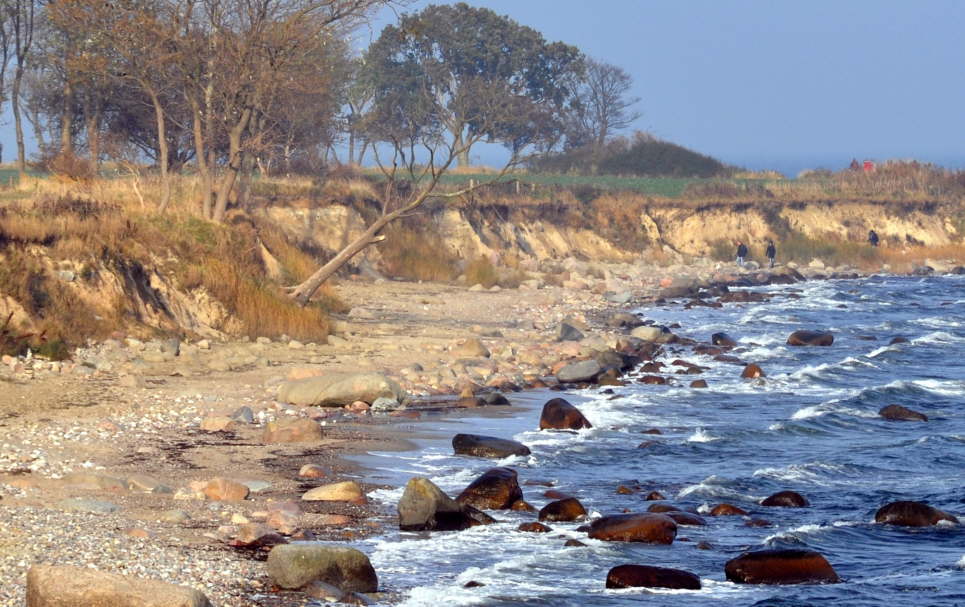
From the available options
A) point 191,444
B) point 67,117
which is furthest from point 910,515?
point 67,117

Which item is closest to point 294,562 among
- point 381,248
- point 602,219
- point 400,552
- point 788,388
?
point 400,552

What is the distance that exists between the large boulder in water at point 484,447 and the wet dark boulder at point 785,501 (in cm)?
319

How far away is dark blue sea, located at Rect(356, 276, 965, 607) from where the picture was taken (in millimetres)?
10078

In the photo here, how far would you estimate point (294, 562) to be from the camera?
9.20 metres

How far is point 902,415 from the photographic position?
65.5ft

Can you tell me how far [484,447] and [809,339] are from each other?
17.5m

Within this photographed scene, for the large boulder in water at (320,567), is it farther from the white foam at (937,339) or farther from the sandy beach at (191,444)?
the white foam at (937,339)

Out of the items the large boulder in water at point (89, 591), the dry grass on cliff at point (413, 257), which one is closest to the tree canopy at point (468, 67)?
the dry grass on cliff at point (413, 257)

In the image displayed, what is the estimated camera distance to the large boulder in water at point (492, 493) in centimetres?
1228

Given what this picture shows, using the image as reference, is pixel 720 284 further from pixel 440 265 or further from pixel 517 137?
pixel 517 137

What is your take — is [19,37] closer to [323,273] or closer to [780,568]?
[323,273]

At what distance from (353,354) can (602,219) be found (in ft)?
126

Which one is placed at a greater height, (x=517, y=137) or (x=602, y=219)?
(x=517, y=137)

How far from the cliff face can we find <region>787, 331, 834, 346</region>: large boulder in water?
48.7 feet
